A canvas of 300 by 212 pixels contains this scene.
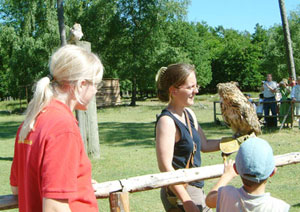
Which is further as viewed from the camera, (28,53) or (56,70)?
(28,53)

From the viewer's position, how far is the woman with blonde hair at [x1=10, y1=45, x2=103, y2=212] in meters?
1.40

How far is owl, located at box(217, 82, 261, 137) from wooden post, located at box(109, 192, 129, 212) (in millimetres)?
913

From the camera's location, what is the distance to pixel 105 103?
2886 cm

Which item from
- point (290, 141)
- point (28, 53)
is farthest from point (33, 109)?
point (28, 53)

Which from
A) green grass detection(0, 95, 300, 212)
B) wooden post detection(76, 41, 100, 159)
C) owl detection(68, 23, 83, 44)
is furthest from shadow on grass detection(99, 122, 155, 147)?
owl detection(68, 23, 83, 44)

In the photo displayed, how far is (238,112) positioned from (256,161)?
67cm

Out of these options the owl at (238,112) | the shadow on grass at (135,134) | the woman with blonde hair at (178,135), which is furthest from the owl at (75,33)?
the owl at (238,112)

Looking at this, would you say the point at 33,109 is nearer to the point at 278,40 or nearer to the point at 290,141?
the point at 290,141

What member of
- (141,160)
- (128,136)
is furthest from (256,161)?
(128,136)

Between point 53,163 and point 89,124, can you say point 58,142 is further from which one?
point 89,124

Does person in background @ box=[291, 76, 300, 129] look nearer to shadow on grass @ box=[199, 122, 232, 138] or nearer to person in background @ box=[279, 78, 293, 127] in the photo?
person in background @ box=[279, 78, 293, 127]

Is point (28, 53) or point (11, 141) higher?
point (28, 53)

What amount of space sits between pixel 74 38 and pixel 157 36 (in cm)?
1987

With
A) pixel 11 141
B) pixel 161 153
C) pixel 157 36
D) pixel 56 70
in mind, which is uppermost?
pixel 157 36
